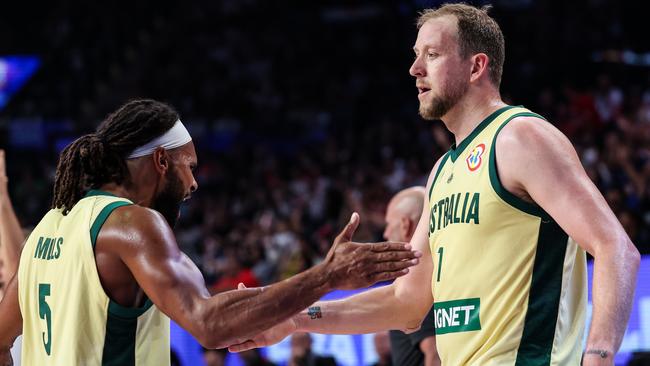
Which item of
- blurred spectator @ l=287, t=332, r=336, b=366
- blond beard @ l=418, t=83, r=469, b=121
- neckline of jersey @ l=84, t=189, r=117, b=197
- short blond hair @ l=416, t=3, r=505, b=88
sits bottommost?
blurred spectator @ l=287, t=332, r=336, b=366

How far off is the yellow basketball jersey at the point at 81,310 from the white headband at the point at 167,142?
241mm

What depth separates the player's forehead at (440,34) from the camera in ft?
13.3

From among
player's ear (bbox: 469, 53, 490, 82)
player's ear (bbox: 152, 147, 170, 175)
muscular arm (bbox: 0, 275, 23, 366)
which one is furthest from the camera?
player's ear (bbox: 469, 53, 490, 82)

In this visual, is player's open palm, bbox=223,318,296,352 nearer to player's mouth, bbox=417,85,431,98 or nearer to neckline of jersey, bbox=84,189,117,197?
neckline of jersey, bbox=84,189,117,197

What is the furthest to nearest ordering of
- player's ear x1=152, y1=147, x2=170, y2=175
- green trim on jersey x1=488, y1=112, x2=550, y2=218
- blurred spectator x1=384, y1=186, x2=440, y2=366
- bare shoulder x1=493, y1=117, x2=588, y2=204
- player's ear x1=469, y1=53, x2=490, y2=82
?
1. blurred spectator x1=384, y1=186, x2=440, y2=366
2. player's ear x1=469, y1=53, x2=490, y2=82
3. player's ear x1=152, y1=147, x2=170, y2=175
4. green trim on jersey x1=488, y1=112, x2=550, y2=218
5. bare shoulder x1=493, y1=117, x2=588, y2=204

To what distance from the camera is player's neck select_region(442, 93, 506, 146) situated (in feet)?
13.2

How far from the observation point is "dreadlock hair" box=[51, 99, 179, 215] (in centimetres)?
366

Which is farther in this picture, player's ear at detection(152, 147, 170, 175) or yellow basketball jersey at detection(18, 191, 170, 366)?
player's ear at detection(152, 147, 170, 175)

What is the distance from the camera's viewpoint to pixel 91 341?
3398mm

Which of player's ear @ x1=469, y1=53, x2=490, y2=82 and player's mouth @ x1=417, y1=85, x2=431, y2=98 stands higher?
player's ear @ x1=469, y1=53, x2=490, y2=82

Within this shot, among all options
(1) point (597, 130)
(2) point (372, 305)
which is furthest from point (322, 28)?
(2) point (372, 305)

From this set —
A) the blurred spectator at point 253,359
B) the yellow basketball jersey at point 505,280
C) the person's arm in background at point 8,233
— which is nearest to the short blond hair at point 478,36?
the yellow basketball jersey at point 505,280

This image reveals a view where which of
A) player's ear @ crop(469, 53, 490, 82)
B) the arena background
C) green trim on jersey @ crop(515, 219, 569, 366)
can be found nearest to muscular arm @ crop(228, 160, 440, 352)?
player's ear @ crop(469, 53, 490, 82)

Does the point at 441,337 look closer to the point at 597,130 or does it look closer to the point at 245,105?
the point at 597,130
